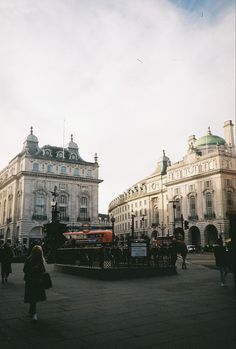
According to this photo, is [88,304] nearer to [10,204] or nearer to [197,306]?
[197,306]

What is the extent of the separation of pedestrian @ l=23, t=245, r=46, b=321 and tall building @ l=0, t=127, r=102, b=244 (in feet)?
181

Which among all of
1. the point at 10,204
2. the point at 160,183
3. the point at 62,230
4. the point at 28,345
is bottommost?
the point at 28,345

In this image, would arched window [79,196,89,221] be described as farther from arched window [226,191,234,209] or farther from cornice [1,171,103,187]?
arched window [226,191,234,209]

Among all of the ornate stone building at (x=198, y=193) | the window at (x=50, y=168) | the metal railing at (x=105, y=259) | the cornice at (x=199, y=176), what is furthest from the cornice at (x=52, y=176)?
the metal railing at (x=105, y=259)

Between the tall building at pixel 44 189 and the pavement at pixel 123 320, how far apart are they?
176 ft

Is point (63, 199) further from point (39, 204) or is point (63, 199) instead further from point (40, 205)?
point (39, 204)

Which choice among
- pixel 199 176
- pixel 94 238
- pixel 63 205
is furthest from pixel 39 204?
pixel 199 176

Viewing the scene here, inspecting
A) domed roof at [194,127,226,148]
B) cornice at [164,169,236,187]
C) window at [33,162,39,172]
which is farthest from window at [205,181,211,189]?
window at [33,162,39,172]

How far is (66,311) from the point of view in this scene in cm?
801

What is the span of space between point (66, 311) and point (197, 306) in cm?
338

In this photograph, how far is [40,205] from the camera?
65.1 m

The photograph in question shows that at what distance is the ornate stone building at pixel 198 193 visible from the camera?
61125 mm

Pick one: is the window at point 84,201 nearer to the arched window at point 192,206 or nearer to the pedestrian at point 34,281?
the arched window at point 192,206

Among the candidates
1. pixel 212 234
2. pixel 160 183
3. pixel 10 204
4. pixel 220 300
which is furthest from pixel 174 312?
pixel 160 183
